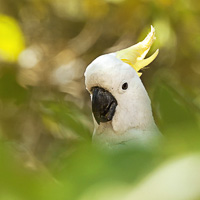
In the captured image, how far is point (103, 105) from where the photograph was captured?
4.37 feet

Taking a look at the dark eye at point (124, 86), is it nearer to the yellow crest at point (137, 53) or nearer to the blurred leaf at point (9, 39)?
the yellow crest at point (137, 53)

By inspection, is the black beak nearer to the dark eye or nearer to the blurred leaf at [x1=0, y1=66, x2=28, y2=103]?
the dark eye

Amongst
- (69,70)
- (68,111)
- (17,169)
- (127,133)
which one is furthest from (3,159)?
(69,70)

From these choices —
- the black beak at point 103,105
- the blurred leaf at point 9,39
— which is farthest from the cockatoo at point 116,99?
the blurred leaf at point 9,39

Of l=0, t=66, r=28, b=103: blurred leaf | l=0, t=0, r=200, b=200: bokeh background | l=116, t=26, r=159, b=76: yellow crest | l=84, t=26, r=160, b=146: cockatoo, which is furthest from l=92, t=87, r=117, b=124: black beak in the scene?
l=0, t=66, r=28, b=103: blurred leaf

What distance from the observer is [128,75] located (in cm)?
134

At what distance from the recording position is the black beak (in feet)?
4.37

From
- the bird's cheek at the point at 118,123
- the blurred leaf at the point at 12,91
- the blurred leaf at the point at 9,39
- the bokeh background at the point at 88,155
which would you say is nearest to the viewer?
the bokeh background at the point at 88,155

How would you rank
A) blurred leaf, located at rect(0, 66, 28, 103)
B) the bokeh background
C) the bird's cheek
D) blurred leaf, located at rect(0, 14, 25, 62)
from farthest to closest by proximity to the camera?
the bird's cheek
blurred leaf, located at rect(0, 14, 25, 62)
blurred leaf, located at rect(0, 66, 28, 103)
the bokeh background

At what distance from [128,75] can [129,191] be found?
1.20 m

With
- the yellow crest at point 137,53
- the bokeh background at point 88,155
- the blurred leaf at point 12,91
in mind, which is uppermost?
the yellow crest at point 137,53

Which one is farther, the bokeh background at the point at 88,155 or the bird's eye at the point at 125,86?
the bird's eye at the point at 125,86

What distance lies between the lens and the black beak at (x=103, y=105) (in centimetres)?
133

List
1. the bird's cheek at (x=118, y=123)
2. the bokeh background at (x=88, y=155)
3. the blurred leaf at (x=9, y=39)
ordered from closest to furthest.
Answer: the bokeh background at (x=88, y=155) < the blurred leaf at (x=9, y=39) < the bird's cheek at (x=118, y=123)
